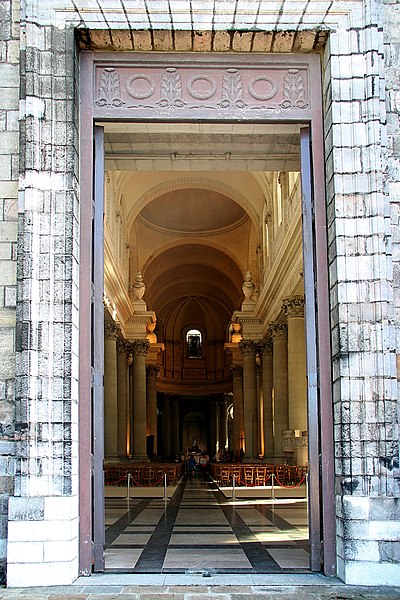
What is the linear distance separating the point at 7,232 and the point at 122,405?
27.0m

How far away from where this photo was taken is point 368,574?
782 cm

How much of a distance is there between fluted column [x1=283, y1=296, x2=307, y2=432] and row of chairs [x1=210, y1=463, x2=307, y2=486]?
1.52 m

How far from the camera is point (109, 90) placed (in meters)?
9.17

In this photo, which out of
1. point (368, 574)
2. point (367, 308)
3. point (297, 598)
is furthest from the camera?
point (367, 308)

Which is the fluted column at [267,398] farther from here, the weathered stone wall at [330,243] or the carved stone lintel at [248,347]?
the weathered stone wall at [330,243]

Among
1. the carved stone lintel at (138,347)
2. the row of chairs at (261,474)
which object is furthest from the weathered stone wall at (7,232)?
the carved stone lintel at (138,347)

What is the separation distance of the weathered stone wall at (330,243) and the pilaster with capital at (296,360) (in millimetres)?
17902

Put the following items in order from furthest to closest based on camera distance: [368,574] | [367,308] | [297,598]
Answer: [367,308] → [368,574] → [297,598]

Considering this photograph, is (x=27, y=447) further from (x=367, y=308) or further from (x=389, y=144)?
(x=389, y=144)

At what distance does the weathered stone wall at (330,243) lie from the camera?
313 inches

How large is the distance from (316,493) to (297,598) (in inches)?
62.4

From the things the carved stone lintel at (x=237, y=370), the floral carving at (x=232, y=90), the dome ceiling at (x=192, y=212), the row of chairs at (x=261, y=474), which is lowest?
the row of chairs at (x=261, y=474)

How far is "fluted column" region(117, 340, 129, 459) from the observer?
34.8 m

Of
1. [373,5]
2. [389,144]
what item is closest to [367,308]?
[389,144]
